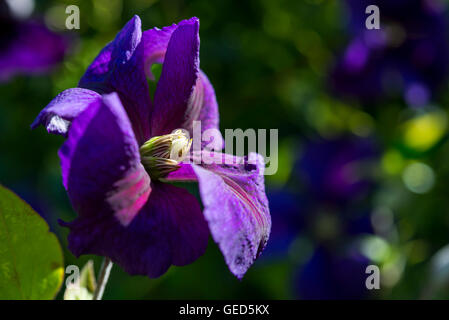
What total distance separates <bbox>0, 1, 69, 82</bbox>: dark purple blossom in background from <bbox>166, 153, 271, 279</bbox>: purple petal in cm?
100

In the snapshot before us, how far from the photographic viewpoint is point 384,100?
69.5 inches

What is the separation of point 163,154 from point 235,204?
0.40 ft

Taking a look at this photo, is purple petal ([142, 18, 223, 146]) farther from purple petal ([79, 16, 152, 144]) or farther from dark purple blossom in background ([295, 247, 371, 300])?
dark purple blossom in background ([295, 247, 371, 300])

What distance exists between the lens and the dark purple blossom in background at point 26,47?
5.04 feet

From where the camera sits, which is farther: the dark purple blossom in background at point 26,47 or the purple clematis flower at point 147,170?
the dark purple blossom in background at point 26,47

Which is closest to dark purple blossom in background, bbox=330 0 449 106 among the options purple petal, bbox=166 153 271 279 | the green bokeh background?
the green bokeh background

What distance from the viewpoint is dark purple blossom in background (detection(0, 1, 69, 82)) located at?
154 centimetres

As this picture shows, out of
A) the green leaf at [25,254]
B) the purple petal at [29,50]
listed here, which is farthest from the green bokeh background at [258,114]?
the green leaf at [25,254]

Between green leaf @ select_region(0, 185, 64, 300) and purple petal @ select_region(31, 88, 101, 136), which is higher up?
purple petal @ select_region(31, 88, 101, 136)

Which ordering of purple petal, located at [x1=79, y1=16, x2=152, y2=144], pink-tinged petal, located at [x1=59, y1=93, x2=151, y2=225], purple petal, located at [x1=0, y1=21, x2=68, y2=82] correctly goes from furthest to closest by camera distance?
purple petal, located at [x1=0, y1=21, x2=68, y2=82]
purple petal, located at [x1=79, y1=16, x2=152, y2=144]
pink-tinged petal, located at [x1=59, y1=93, x2=151, y2=225]

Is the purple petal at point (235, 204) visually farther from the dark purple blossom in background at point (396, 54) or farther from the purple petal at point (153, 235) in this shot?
the dark purple blossom in background at point (396, 54)
